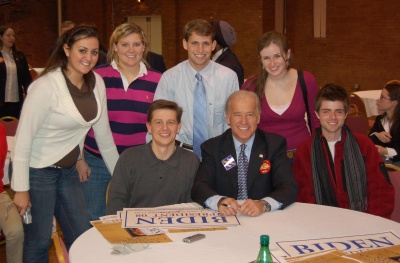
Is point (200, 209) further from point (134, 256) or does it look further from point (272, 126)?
point (272, 126)

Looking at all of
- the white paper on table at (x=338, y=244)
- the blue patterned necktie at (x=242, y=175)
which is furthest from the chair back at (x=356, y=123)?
the white paper on table at (x=338, y=244)

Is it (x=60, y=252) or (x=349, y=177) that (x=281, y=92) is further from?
(x=60, y=252)

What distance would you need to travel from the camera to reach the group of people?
9.90 ft

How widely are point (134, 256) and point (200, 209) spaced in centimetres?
72

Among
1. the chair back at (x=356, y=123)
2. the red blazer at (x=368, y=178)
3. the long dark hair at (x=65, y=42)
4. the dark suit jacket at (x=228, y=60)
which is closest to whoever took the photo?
the long dark hair at (x=65, y=42)

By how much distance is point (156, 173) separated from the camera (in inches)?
124

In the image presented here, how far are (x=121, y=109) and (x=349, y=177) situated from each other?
1.43 meters

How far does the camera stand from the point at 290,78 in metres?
3.69

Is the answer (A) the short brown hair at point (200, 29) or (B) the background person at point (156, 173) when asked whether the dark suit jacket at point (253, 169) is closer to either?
(B) the background person at point (156, 173)

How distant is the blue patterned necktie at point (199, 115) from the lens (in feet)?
11.8

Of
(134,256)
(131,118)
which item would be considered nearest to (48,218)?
(131,118)

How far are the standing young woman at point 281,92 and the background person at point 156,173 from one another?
0.70 meters

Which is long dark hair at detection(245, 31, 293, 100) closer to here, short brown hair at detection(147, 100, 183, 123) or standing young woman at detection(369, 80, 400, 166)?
short brown hair at detection(147, 100, 183, 123)

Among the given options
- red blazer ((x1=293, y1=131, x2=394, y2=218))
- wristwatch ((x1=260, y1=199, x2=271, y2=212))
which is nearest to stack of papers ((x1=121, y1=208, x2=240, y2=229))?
wristwatch ((x1=260, y1=199, x2=271, y2=212))
